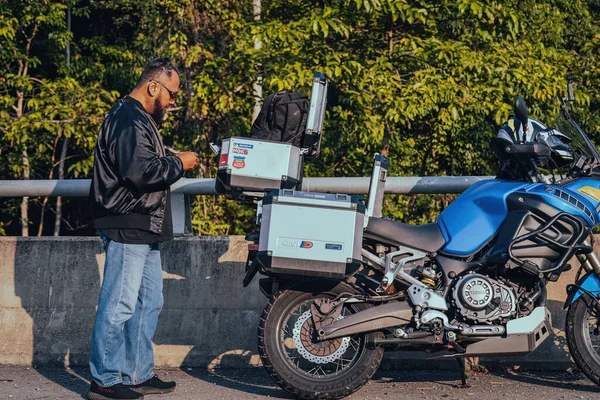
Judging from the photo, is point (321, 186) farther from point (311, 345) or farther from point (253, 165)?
point (311, 345)

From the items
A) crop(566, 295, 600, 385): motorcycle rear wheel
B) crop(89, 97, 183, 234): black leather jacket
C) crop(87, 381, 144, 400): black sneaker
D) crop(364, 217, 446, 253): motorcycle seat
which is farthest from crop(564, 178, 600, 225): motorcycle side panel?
crop(87, 381, 144, 400): black sneaker

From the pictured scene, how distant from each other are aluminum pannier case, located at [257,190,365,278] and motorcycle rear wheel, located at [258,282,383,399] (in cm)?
34

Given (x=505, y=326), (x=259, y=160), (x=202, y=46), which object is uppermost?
(x=202, y=46)

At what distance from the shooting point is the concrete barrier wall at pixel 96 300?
21.3ft

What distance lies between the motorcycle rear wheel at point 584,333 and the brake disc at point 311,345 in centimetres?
140

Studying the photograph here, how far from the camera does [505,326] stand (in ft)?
17.9

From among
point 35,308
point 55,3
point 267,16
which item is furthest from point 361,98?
point 55,3

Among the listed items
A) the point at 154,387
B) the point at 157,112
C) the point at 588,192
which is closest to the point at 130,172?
the point at 157,112

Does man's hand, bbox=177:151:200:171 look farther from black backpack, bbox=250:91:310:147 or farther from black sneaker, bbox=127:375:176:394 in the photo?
black sneaker, bbox=127:375:176:394

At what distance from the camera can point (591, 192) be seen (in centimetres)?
561

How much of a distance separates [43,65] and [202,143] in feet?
21.2

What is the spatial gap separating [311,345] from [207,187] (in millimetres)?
1514

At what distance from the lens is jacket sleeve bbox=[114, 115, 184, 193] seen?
523 centimetres

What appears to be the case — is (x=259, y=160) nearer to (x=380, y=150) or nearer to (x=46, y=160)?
(x=380, y=150)
